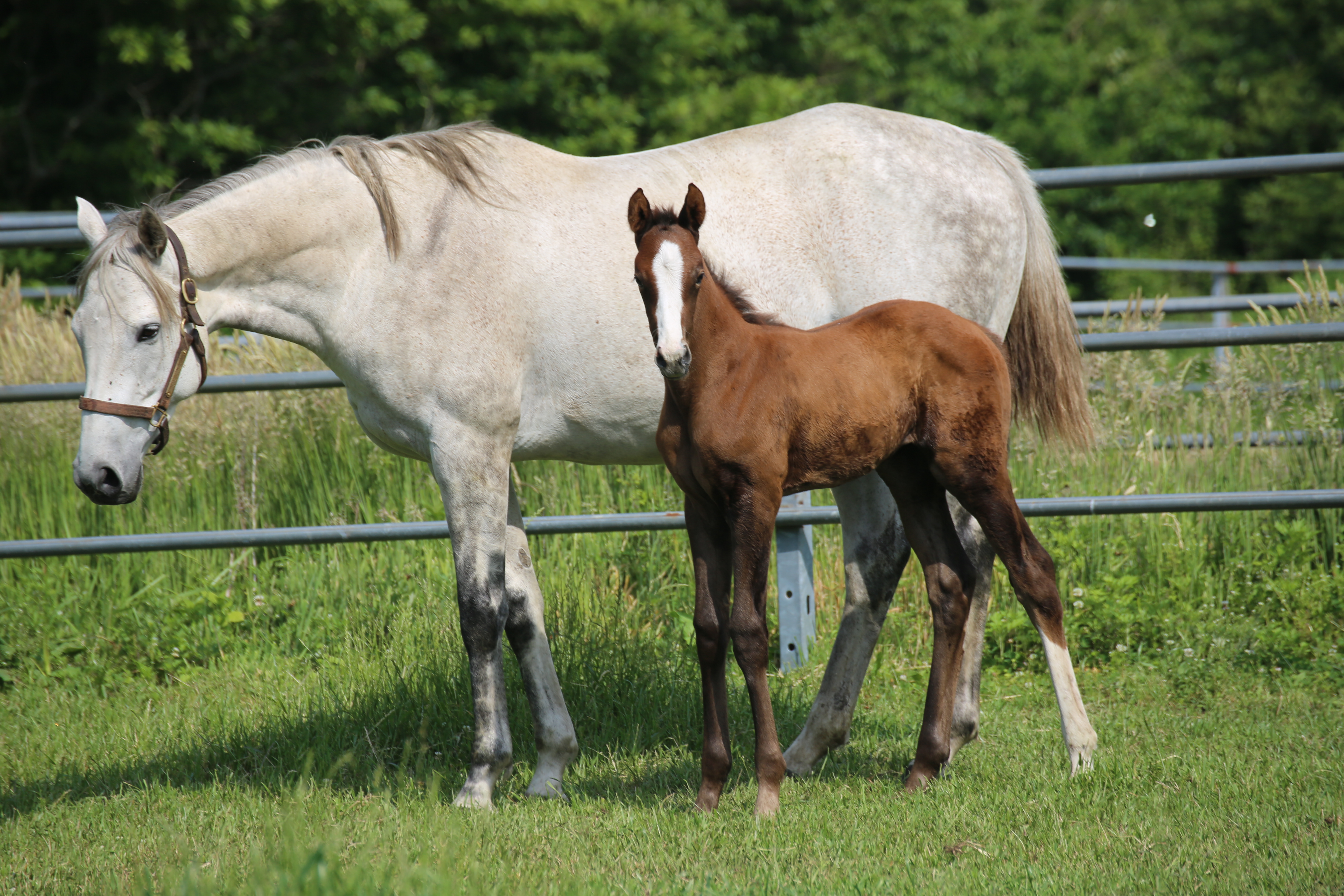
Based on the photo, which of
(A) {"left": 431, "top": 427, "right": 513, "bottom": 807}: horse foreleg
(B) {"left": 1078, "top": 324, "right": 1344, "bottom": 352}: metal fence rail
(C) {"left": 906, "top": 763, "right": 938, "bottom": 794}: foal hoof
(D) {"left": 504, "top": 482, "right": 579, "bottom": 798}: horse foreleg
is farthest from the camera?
(B) {"left": 1078, "top": 324, "right": 1344, "bottom": 352}: metal fence rail

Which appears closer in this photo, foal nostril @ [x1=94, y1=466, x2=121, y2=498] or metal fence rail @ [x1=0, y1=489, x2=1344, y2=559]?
foal nostril @ [x1=94, y1=466, x2=121, y2=498]

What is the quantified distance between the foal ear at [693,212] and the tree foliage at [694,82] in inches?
443

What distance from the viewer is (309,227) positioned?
3.79m

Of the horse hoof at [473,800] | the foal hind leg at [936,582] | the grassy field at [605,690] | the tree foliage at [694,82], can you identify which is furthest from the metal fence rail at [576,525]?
the tree foliage at [694,82]

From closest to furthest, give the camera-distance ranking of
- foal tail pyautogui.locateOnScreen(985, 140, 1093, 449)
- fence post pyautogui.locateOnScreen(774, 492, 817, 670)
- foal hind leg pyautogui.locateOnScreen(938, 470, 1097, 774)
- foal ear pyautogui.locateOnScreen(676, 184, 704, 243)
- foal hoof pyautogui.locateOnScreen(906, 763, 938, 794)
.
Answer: foal ear pyautogui.locateOnScreen(676, 184, 704, 243), foal hind leg pyautogui.locateOnScreen(938, 470, 1097, 774), foal hoof pyautogui.locateOnScreen(906, 763, 938, 794), foal tail pyautogui.locateOnScreen(985, 140, 1093, 449), fence post pyautogui.locateOnScreen(774, 492, 817, 670)

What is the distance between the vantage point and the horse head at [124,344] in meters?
3.53

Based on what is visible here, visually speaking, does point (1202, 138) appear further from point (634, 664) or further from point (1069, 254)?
point (634, 664)

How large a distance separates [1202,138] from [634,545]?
2155cm

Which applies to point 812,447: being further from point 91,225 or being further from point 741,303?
point 91,225

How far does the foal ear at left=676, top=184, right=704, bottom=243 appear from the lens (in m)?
3.08

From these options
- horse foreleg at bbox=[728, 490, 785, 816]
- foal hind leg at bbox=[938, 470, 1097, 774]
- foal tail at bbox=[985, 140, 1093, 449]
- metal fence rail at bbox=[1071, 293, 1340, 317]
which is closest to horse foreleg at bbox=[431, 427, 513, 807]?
horse foreleg at bbox=[728, 490, 785, 816]

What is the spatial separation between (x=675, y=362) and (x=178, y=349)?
1.79 metres

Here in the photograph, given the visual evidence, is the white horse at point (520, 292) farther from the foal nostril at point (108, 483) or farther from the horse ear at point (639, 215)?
the horse ear at point (639, 215)

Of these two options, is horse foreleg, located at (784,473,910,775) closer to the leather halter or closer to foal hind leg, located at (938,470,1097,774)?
foal hind leg, located at (938,470,1097,774)
